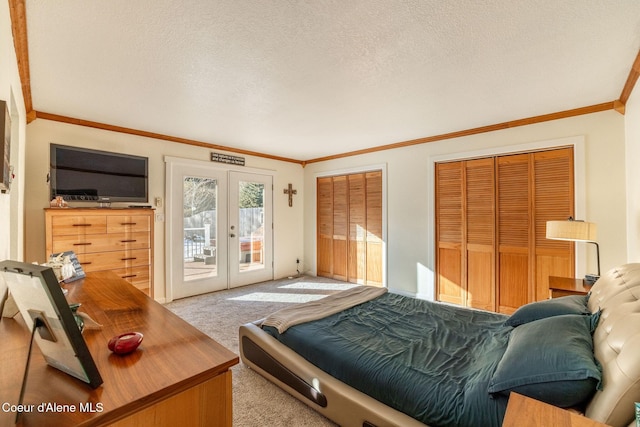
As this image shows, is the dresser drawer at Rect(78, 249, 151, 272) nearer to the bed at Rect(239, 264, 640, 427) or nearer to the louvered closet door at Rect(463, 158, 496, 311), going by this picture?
the bed at Rect(239, 264, 640, 427)

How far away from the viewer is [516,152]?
3.55 metres

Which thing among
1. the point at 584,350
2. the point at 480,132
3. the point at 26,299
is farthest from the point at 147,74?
the point at 480,132

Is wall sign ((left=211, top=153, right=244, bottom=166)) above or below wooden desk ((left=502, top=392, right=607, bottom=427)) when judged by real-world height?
above

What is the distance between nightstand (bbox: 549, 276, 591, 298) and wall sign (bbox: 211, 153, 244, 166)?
4480mm

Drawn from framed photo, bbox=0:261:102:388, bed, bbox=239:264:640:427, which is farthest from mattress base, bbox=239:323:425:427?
framed photo, bbox=0:261:102:388

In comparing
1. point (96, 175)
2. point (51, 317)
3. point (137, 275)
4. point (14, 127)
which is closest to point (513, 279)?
point (51, 317)

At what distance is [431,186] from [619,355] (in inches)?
134

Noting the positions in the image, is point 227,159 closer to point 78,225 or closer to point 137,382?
point 78,225

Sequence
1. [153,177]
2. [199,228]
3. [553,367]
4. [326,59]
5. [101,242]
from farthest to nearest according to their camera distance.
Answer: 1. [199,228]
2. [153,177]
3. [101,242]
4. [326,59]
5. [553,367]

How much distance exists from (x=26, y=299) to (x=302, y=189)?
17.8 ft

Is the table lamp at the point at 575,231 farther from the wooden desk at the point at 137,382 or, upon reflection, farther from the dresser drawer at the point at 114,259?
the dresser drawer at the point at 114,259

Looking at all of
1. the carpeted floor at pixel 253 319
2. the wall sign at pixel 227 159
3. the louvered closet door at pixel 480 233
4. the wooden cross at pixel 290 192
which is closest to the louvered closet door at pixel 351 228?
the carpeted floor at pixel 253 319

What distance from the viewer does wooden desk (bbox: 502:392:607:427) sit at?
83cm

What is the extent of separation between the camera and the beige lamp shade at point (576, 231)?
2.47 m
